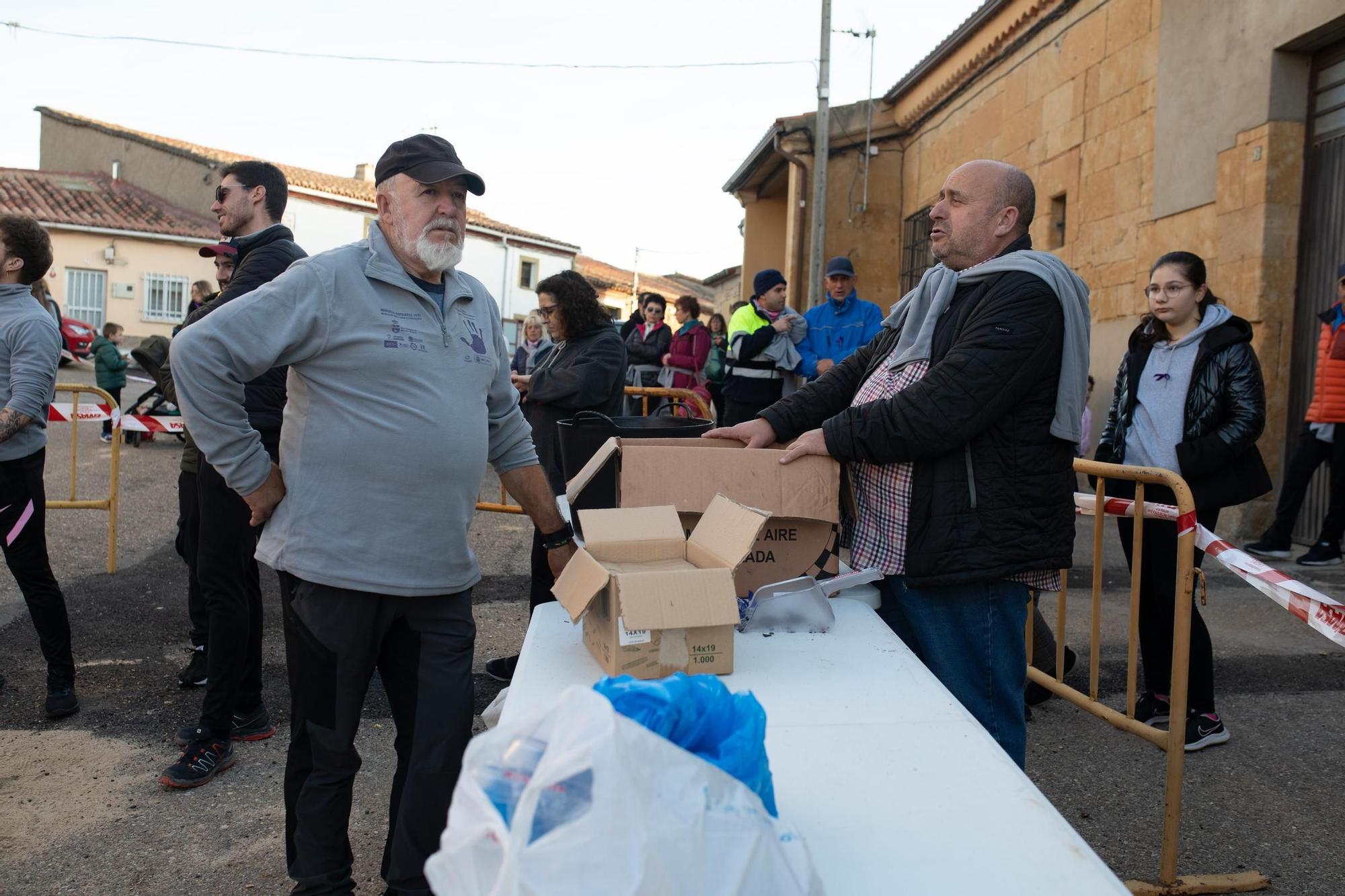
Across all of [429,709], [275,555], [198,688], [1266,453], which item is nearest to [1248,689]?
[1266,453]

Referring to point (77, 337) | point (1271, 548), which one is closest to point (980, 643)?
point (1271, 548)

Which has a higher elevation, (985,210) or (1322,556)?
(985,210)

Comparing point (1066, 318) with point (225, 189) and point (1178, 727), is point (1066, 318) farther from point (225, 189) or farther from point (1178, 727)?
point (225, 189)

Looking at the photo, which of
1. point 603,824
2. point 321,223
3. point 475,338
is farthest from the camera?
point 321,223

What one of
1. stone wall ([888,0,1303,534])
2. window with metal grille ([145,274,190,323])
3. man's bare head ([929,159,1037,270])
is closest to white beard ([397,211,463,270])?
man's bare head ([929,159,1037,270])

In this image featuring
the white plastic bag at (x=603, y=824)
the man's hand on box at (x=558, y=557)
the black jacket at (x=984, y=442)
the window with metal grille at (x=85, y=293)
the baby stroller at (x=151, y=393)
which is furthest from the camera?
the window with metal grille at (x=85, y=293)

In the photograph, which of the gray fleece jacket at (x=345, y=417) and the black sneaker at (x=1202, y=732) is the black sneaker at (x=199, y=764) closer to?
the gray fleece jacket at (x=345, y=417)

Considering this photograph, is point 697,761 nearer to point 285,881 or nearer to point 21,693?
point 285,881

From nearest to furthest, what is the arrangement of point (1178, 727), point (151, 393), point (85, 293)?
point (1178, 727)
point (151, 393)
point (85, 293)

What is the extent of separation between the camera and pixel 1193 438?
403cm

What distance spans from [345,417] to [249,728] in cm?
210

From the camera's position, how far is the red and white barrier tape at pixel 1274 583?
2.93m

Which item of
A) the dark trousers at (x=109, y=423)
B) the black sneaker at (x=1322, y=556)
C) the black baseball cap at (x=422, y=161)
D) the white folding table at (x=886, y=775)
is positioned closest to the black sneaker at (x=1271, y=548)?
the black sneaker at (x=1322, y=556)

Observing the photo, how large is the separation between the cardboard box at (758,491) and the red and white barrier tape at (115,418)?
16.4 feet
